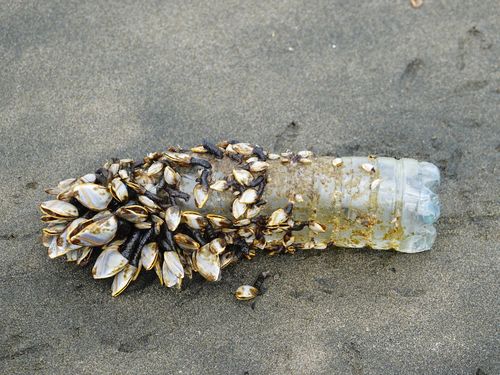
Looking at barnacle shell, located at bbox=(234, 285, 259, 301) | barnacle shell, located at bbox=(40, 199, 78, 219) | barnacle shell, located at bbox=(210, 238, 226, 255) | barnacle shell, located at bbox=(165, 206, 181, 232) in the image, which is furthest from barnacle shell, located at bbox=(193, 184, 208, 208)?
barnacle shell, located at bbox=(40, 199, 78, 219)

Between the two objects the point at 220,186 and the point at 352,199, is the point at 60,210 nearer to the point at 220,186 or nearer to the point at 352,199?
the point at 220,186

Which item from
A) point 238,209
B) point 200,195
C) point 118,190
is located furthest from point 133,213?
point 238,209

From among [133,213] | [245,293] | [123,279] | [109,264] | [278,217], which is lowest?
[245,293]

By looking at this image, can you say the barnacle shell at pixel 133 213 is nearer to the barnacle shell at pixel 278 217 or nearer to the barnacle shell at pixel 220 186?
the barnacle shell at pixel 220 186

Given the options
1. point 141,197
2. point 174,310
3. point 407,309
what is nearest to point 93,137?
point 141,197

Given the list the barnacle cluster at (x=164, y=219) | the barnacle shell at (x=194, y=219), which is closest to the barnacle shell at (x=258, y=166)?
the barnacle cluster at (x=164, y=219)

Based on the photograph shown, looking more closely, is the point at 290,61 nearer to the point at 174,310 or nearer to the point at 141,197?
the point at 141,197
